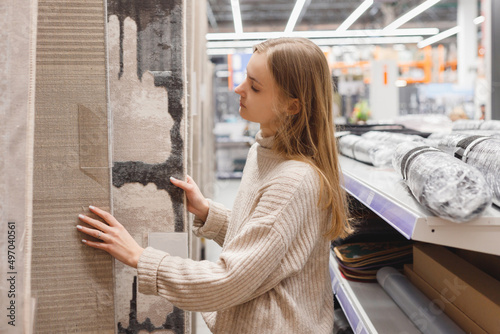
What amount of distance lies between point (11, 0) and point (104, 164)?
440 millimetres

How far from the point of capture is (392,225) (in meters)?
1.21

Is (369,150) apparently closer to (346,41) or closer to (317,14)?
(346,41)

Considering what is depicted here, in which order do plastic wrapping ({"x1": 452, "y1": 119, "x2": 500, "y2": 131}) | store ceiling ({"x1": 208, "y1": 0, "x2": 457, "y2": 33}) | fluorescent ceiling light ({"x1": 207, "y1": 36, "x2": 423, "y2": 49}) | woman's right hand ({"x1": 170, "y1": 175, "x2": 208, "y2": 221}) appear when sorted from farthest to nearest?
store ceiling ({"x1": 208, "y1": 0, "x2": 457, "y2": 33}) < fluorescent ceiling light ({"x1": 207, "y1": 36, "x2": 423, "y2": 49}) < plastic wrapping ({"x1": 452, "y1": 119, "x2": 500, "y2": 131}) < woman's right hand ({"x1": 170, "y1": 175, "x2": 208, "y2": 221})

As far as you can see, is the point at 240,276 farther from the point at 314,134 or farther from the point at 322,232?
the point at 314,134

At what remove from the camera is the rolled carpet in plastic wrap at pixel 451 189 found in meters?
0.96

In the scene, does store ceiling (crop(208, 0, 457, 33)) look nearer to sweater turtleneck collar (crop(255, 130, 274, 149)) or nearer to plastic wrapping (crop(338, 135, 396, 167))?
plastic wrapping (crop(338, 135, 396, 167))

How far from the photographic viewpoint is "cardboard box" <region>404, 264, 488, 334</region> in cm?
138

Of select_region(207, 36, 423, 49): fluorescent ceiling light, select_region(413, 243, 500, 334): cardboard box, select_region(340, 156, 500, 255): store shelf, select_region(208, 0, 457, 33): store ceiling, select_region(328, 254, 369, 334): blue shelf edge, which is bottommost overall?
select_region(328, 254, 369, 334): blue shelf edge

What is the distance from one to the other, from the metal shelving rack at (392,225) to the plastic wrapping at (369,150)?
3cm

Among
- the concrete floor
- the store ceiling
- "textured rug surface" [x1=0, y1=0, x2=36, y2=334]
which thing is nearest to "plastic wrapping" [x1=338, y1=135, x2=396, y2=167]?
the concrete floor

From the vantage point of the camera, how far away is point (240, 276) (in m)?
1.14

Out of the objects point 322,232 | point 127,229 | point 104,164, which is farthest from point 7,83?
point 322,232

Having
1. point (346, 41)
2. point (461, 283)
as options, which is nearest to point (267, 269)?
point (461, 283)

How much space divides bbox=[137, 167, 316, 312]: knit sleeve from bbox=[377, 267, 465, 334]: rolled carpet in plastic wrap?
574mm
